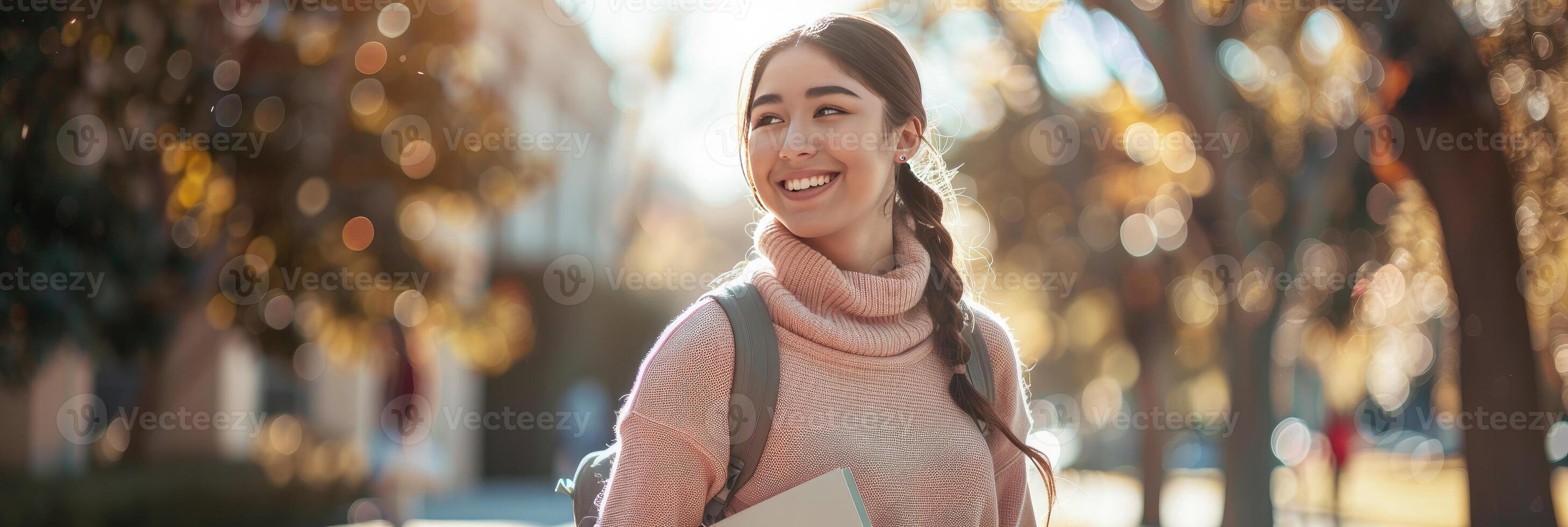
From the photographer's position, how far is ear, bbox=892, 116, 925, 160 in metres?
2.69

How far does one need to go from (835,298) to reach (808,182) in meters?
0.24

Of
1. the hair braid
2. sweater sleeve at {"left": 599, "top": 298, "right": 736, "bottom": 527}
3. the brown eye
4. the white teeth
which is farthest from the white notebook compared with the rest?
the brown eye

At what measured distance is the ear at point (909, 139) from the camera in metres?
2.69

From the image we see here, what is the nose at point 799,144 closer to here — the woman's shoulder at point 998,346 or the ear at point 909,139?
the ear at point 909,139

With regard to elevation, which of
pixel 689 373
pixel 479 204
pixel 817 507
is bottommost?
pixel 817 507

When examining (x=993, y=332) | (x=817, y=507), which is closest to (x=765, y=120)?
(x=993, y=332)

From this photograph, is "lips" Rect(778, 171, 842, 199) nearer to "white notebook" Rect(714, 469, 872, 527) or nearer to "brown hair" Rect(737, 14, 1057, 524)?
"brown hair" Rect(737, 14, 1057, 524)

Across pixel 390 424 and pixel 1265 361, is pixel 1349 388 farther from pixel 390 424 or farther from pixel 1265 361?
pixel 390 424

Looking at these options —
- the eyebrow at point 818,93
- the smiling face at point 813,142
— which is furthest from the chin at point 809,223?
the eyebrow at point 818,93

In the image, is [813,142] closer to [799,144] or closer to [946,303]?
[799,144]

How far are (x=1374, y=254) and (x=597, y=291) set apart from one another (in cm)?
1608

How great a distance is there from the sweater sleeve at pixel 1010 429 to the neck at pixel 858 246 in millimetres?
269

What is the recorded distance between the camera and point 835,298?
2.51 m

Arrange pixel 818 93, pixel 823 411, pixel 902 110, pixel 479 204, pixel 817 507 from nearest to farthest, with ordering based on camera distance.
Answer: pixel 817 507 → pixel 823 411 → pixel 818 93 → pixel 902 110 → pixel 479 204
